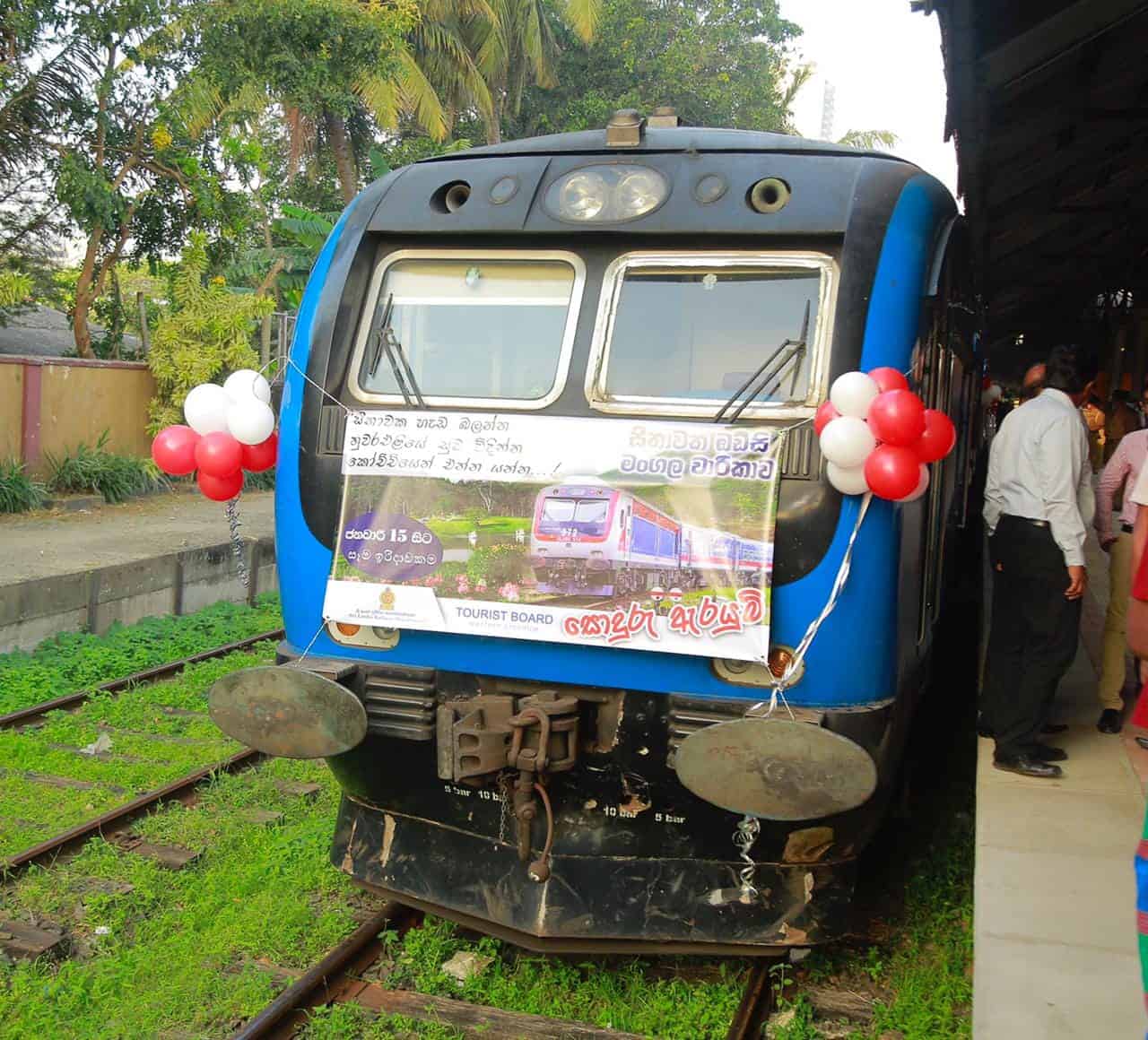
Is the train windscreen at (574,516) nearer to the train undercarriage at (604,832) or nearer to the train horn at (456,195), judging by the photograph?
the train undercarriage at (604,832)

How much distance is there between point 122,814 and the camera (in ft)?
18.3

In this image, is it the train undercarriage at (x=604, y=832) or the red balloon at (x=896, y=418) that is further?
the train undercarriage at (x=604, y=832)

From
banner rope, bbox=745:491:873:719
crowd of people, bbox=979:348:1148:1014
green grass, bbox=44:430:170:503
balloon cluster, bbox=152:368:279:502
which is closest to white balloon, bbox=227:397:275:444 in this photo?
balloon cluster, bbox=152:368:279:502

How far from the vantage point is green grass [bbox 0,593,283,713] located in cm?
794

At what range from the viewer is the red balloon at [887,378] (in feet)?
12.1

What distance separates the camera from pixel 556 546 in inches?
152

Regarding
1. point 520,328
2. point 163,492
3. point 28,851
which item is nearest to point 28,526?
point 163,492

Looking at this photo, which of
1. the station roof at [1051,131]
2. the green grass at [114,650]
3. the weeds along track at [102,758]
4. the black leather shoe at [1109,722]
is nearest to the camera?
the station roof at [1051,131]

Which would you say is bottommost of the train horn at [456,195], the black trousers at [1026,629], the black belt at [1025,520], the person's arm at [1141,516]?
the black trousers at [1026,629]

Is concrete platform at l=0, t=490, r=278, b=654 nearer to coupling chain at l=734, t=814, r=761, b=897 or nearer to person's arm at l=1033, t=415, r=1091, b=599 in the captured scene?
coupling chain at l=734, t=814, r=761, b=897

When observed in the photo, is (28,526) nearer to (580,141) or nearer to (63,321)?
(580,141)

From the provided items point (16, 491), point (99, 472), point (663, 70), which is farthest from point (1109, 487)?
point (663, 70)

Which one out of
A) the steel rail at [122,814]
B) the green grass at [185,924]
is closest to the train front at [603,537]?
the green grass at [185,924]

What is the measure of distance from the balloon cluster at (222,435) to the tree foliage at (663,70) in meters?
23.5
